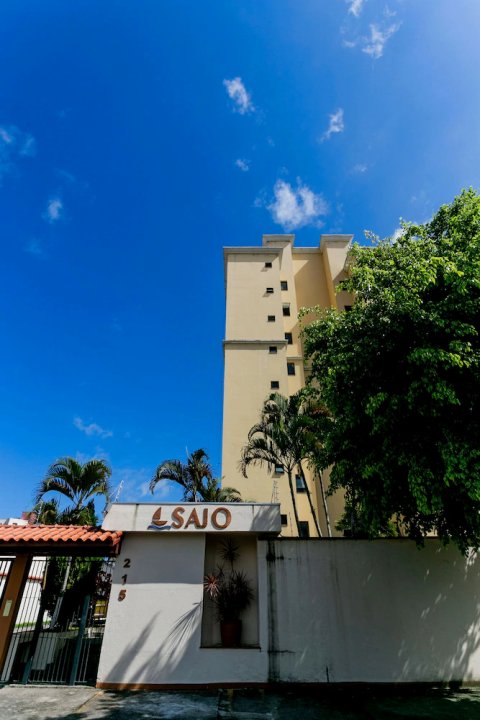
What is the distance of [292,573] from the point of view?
10.3 meters

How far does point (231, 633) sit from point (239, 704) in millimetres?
1786

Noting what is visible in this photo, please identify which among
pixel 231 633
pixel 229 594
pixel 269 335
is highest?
pixel 269 335

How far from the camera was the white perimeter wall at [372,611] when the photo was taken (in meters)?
9.50

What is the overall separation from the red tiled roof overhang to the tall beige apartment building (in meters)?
12.6

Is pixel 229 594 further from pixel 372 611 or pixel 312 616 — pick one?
pixel 372 611

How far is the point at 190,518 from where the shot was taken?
10.8 meters

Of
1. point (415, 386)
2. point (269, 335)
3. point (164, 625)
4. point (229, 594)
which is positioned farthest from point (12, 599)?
point (269, 335)

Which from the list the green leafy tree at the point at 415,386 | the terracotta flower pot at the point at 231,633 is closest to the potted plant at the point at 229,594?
the terracotta flower pot at the point at 231,633

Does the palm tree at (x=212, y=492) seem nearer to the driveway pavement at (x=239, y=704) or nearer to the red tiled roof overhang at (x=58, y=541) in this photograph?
the red tiled roof overhang at (x=58, y=541)

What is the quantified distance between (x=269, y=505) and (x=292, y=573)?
1925mm

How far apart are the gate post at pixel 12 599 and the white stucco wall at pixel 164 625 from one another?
8.57 ft

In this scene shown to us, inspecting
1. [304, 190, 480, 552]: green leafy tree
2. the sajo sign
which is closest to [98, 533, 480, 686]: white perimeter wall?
the sajo sign

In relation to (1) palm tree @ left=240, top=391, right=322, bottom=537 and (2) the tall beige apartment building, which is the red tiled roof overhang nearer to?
(1) palm tree @ left=240, top=391, right=322, bottom=537

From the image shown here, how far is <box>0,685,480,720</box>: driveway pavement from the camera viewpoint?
24.3 feet
